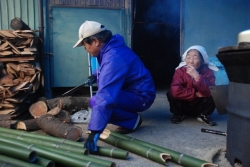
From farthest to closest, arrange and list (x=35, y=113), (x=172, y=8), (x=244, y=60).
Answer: (x=172, y=8), (x=35, y=113), (x=244, y=60)

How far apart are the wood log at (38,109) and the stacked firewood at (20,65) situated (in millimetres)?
175

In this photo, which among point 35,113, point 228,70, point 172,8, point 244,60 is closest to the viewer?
point 244,60

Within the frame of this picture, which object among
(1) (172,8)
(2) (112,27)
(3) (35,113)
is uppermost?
(1) (172,8)

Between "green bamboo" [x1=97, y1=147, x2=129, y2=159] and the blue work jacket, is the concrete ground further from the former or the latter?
the blue work jacket

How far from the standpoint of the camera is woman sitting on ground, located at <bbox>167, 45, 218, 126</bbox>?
161 inches

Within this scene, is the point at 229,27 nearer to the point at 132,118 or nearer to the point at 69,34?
the point at 69,34

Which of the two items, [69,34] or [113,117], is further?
[69,34]

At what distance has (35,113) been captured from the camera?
14.8 ft

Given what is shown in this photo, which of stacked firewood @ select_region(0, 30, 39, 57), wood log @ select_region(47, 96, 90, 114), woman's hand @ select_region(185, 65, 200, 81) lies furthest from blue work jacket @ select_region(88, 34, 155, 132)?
stacked firewood @ select_region(0, 30, 39, 57)

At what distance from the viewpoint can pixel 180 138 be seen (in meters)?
3.60

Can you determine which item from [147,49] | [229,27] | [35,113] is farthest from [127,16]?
[147,49]

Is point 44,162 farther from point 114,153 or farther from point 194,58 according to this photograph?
point 194,58

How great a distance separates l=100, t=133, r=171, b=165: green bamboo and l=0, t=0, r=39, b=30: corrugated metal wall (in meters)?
3.60

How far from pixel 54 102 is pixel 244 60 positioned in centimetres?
308
